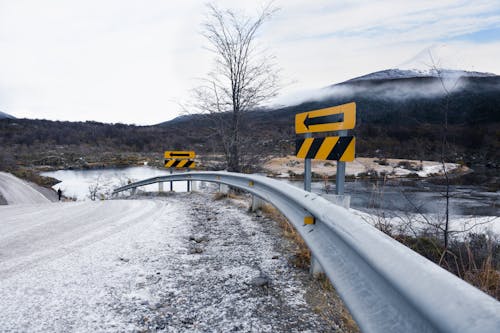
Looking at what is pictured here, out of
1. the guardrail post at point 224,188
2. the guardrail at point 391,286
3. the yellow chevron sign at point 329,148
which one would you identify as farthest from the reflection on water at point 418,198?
the guardrail at point 391,286

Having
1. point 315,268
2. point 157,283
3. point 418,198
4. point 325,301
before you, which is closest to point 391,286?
point 325,301

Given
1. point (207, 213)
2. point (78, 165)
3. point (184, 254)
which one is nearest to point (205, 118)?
point (207, 213)

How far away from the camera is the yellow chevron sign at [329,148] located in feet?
10.4

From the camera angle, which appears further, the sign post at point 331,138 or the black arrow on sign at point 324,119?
the black arrow on sign at point 324,119

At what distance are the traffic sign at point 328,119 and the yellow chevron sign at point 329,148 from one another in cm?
11

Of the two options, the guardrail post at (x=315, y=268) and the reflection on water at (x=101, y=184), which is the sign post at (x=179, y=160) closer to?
the reflection on water at (x=101, y=184)

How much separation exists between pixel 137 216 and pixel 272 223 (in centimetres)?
227

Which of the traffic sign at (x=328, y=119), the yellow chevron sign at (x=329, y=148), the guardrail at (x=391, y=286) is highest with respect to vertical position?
the traffic sign at (x=328, y=119)

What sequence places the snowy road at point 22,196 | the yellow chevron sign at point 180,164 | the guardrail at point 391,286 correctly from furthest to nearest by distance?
the snowy road at point 22,196
the yellow chevron sign at point 180,164
the guardrail at point 391,286

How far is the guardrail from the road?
54cm

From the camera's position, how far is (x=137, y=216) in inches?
203

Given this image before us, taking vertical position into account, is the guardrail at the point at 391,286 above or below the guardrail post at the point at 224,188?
above

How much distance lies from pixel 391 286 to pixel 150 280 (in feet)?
6.45

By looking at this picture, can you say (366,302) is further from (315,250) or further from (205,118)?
(205,118)
